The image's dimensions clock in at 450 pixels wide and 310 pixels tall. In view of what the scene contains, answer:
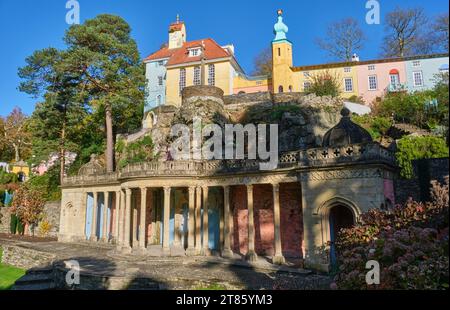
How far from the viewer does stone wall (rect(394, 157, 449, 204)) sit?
18.6 m

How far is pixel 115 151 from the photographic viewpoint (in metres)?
38.0

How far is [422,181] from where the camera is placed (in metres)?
18.7

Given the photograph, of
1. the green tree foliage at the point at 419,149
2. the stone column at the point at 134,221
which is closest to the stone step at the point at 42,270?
the stone column at the point at 134,221

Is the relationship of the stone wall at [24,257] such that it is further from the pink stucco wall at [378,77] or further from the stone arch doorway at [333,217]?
the pink stucco wall at [378,77]

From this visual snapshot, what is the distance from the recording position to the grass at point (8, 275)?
18.1 metres

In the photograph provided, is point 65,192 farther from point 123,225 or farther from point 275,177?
point 275,177

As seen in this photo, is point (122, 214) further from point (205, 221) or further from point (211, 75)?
point (211, 75)

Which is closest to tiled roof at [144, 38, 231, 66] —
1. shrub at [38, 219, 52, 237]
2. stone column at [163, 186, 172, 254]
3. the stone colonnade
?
shrub at [38, 219, 52, 237]

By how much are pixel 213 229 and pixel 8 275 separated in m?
12.9

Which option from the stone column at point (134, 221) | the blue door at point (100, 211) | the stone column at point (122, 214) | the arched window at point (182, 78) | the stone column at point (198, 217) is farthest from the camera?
the arched window at point (182, 78)

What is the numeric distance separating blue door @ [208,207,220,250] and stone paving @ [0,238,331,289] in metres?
3.34

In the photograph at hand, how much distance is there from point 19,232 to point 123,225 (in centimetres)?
1968

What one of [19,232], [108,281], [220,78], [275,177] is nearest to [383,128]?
[275,177]

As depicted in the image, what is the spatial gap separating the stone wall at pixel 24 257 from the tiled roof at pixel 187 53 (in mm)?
29102
